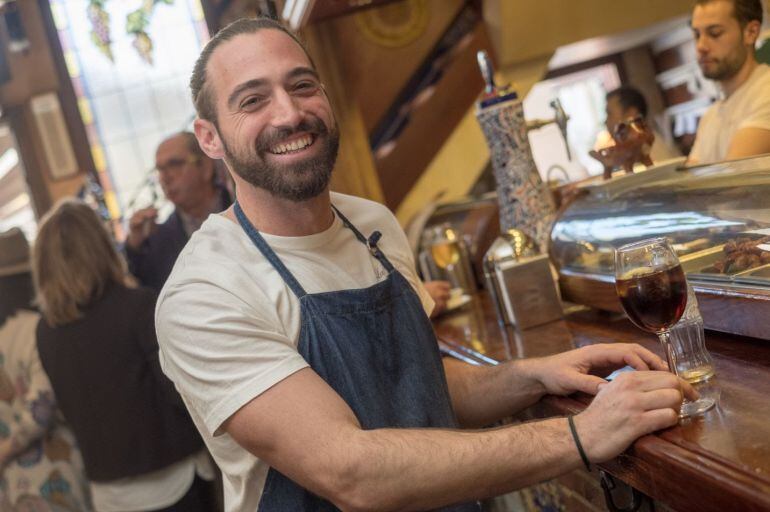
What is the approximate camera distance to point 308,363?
1.55 meters

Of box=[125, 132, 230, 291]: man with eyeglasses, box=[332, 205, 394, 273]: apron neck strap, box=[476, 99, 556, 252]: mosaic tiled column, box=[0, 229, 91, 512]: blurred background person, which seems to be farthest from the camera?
box=[125, 132, 230, 291]: man with eyeglasses

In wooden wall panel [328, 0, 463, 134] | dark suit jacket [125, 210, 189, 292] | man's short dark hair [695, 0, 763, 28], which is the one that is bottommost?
dark suit jacket [125, 210, 189, 292]

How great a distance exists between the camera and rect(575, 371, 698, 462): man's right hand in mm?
1226

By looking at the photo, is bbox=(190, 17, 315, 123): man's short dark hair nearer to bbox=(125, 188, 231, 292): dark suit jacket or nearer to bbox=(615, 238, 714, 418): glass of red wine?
bbox=(615, 238, 714, 418): glass of red wine

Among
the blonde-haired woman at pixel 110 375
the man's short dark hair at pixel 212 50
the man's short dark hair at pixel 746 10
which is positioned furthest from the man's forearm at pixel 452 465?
the man's short dark hair at pixel 746 10

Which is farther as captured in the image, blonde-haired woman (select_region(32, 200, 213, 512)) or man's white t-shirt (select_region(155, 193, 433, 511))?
blonde-haired woman (select_region(32, 200, 213, 512))

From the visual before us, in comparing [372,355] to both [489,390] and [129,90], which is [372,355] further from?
[129,90]

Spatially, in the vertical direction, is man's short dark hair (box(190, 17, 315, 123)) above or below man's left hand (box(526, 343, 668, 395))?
above

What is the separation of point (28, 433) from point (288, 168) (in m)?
2.55

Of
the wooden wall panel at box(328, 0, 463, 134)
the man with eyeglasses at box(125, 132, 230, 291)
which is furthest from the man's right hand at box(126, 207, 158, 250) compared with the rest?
the wooden wall panel at box(328, 0, 463, 134)

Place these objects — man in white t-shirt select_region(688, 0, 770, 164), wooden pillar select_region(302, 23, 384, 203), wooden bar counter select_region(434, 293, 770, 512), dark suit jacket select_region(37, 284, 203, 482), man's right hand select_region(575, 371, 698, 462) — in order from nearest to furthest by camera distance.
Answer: wooden bar counter select_region(434, 293, 770, 512) → man's right hand select_region(575, 371, 698, 462) → man in white t-shirt select_region(688, 0, 770, 164) → dark suit jacket select_region(37, 284, 203, 482) → wooden pillar select_region(302, 23, 384, 203)

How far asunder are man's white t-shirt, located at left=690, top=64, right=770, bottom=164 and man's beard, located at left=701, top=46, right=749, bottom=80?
0.06m

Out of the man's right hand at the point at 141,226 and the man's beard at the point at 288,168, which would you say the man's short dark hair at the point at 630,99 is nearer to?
the man's right hand at the point at 141,226

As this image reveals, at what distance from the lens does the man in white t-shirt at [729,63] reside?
3.12 metres
